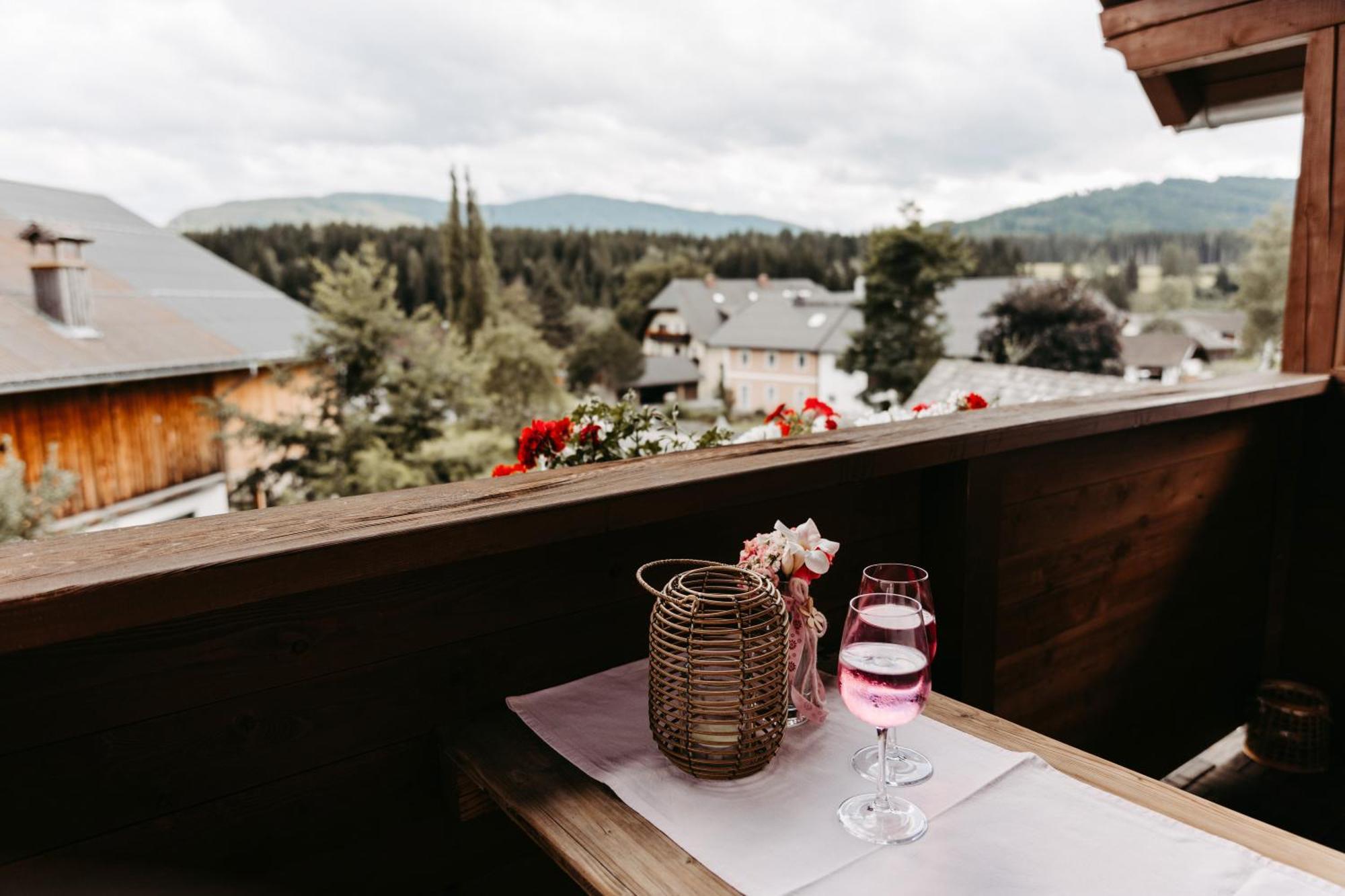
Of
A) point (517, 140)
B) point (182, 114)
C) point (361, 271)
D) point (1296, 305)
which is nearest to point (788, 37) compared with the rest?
point (517, 140)

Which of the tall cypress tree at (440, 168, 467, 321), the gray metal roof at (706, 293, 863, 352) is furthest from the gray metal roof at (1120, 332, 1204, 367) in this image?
the tall cypress tree at (440, 168, 467, 321)

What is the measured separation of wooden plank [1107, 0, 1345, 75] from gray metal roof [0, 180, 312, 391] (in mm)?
14427

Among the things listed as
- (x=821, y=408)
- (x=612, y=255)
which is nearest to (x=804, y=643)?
(x=821, y=408)

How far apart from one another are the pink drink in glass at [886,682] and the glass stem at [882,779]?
0.01 m

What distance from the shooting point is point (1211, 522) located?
218 centimetres

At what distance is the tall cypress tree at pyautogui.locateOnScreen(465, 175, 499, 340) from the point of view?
2514 cm

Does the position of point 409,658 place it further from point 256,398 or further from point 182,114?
point 182,114

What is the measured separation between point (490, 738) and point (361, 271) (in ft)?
47.6

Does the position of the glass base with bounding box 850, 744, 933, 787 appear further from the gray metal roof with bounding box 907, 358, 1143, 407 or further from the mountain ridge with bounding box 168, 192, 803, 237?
the mountain ridge with bounding box 168, 192, 803, 237

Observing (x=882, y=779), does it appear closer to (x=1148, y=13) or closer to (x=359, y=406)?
(x=1148, y=13)

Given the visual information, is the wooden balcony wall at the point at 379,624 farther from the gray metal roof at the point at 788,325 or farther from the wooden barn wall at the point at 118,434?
the gray metal roof at the point at 788,325

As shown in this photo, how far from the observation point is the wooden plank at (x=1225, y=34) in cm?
207

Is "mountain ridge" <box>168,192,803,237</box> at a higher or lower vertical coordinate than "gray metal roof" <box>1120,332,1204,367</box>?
higher

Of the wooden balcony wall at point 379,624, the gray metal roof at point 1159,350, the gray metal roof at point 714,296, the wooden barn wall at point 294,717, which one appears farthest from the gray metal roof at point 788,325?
the wooden barn wall at point 294,717
